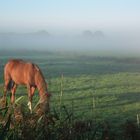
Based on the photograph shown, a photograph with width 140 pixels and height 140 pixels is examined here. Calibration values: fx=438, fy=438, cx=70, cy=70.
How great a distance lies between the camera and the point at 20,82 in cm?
1039

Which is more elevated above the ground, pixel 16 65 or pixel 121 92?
pixel 16 65

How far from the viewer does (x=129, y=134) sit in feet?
8.26

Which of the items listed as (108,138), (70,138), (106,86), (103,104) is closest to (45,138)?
(70,138)

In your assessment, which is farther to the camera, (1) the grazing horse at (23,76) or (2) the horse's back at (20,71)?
(2) the horse's back at (20,71)

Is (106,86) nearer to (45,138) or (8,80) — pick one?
(8,80)

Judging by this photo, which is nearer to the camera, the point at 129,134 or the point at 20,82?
the point at 129,134

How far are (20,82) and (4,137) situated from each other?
7949 mm

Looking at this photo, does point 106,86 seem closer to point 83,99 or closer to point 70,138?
point 83,99

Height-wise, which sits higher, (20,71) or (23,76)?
(20,71)

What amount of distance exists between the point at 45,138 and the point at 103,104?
281 inches

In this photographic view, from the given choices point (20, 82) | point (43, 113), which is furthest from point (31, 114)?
point (20, 82)

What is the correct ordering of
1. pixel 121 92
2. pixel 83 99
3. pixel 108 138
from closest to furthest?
pixel 108 138, pixel 83 99, pixel 121 92

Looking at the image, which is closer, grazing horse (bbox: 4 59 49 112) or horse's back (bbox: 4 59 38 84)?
grazing horse (bbox: 4 59 49 112)

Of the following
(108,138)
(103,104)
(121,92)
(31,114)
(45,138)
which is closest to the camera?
(108,138)
